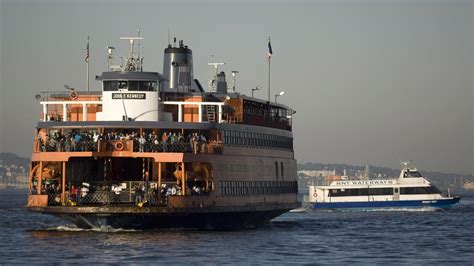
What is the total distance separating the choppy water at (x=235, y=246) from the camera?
5128 centimetres

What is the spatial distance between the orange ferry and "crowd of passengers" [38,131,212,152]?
5 centimetres

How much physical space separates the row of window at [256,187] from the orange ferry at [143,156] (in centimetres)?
11

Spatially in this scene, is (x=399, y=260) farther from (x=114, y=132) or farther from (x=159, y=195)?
(x=114, y=132)

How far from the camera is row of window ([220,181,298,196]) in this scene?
66.2m

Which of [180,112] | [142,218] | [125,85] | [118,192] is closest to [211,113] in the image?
[180,112]

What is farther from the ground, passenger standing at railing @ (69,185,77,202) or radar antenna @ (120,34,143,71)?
radar antenna @ (120,34,143,71)

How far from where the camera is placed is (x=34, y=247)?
55.9m

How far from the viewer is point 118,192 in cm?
6212

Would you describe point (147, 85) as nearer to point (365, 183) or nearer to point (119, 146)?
point (119, 146)

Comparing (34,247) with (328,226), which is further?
(328,226)

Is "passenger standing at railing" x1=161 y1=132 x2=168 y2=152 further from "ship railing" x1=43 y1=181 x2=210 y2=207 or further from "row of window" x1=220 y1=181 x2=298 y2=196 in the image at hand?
"row of window" x1=220 y1=181 x2=298 y2=196

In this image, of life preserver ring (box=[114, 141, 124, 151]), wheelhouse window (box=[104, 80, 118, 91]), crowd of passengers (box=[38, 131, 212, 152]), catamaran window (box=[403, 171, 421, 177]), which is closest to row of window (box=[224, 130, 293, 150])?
crowd of passengers (box=[38, 131, 212, 152])

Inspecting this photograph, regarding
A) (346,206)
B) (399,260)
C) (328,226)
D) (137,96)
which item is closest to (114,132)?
(137,96)

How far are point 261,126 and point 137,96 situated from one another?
11617mm
